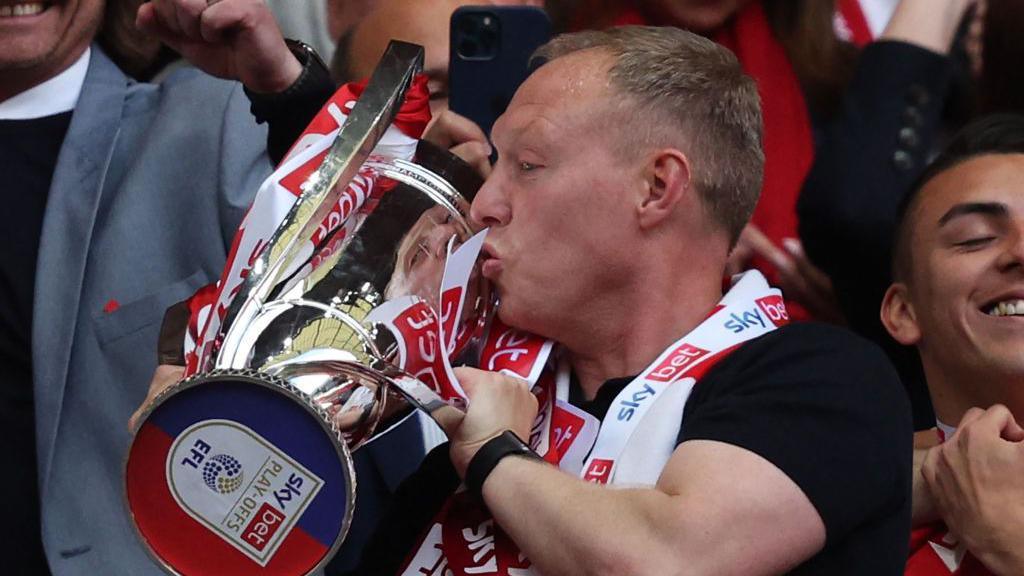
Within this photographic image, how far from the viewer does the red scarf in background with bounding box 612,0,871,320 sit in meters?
2.80

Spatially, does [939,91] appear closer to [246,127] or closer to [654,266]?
[654,266]

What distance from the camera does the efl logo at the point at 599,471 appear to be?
6.66 feet

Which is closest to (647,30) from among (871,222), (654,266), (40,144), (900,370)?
(654,266)

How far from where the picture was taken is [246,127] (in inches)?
106

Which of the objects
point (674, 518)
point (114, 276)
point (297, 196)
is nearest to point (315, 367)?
point (297, 196)

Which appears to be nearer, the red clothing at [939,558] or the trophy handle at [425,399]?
the trophy handle at [425,399]

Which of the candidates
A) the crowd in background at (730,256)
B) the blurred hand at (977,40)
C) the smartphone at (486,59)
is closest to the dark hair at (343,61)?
the crowd in background at (730,256)

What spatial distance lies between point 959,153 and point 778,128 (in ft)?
0.94

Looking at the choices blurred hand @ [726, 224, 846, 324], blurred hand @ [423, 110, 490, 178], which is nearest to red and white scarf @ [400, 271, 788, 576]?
blurred hand @ [423, 110, 490, 178]

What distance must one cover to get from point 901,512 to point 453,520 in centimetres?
51

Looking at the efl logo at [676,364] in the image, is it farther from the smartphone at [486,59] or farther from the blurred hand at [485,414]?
the smartphone at [486,59]

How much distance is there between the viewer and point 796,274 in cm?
271

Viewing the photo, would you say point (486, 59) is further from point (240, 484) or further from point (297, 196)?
point (240, 484)

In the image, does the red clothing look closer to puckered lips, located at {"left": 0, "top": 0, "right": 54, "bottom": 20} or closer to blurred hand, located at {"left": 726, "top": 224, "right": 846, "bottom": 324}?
blurred hand, located at {"left": 726, "top": 224, "right": 846, "bottom": 324}
